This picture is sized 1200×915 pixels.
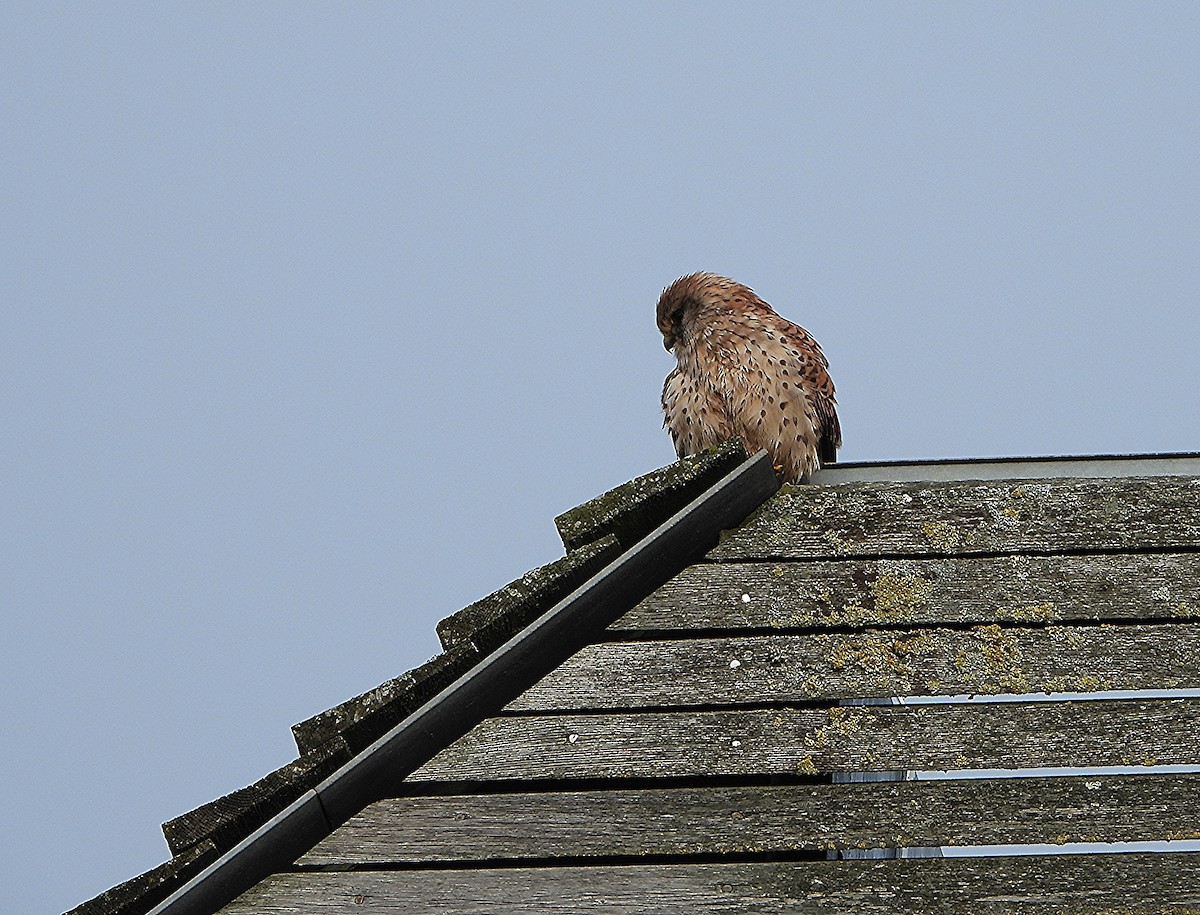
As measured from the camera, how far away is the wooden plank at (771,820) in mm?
2195

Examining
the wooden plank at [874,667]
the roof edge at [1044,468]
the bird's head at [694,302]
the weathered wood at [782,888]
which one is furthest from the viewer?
the bird's head at [694,302]

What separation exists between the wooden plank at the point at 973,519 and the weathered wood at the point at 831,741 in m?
0.38

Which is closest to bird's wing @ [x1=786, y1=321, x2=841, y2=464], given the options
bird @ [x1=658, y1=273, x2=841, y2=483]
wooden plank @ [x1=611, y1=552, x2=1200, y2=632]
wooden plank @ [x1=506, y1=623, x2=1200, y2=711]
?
bird @ [x1=658, y1=273, x2=841, y2=483]

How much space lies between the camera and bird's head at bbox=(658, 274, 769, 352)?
4.32 meters

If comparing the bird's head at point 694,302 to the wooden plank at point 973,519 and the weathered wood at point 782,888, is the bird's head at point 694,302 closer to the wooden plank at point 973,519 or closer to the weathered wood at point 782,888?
the wooden plank at point 973,519

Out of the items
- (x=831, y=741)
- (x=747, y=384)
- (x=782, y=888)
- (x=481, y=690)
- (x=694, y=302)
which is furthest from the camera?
(x=694, y=302)

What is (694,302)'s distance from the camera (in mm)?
4484

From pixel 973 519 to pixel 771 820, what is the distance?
30.5 inches

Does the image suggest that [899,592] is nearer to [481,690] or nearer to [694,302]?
[481,690]

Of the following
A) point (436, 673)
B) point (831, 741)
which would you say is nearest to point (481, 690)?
point (436, 673)

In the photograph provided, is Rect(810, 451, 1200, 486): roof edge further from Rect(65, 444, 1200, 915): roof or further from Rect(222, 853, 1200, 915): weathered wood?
Rect(222, 853, 1200, 915): weathered wood

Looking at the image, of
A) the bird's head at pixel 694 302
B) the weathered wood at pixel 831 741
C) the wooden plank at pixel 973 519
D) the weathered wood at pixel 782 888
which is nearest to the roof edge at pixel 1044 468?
the wooden plank at pixel 973 519

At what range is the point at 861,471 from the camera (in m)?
2.95

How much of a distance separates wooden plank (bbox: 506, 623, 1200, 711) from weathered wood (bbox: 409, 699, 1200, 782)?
1.2 inches
